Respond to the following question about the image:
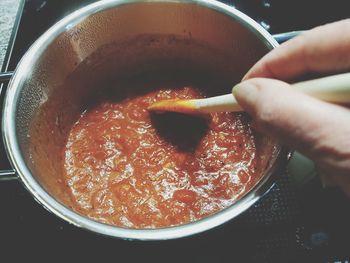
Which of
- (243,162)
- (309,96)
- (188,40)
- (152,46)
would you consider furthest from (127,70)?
(309,96)

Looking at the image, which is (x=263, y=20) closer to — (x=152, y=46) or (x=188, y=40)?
(x=188, y=40)

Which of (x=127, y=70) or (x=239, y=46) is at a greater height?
(x=239, y=46)

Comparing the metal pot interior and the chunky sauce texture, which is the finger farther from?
the chunky sauce texture

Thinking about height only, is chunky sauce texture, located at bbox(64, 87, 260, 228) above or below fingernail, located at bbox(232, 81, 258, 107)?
below

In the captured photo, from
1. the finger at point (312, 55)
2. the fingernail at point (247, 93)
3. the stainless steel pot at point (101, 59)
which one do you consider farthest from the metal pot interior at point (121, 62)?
the fingernail at point (247, 93)

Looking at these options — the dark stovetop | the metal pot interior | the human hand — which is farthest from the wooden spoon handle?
the dark stovetop

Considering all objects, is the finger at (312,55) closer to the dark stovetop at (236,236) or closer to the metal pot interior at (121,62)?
the metal pot interior at (121,62)
